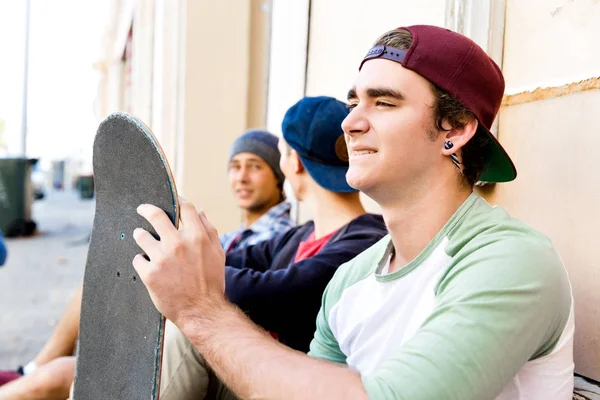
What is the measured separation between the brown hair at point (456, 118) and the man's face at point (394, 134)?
20 millimetres

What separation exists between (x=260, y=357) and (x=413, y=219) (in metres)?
0.54

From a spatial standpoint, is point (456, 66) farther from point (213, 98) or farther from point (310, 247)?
point (213, 98)

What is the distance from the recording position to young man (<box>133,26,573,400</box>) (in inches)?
49.6

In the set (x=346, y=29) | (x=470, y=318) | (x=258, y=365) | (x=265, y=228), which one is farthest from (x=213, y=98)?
(x=470, y=318)

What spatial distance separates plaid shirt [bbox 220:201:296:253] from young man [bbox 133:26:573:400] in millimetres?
1730

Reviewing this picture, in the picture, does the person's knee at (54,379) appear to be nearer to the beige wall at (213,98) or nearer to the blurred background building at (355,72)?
the blurred background building at (355,72)

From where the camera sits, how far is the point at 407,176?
1.64 metres

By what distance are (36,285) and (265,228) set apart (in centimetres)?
478

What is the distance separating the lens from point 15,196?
38.4 feet

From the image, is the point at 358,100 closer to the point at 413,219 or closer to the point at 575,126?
the point at 413,219

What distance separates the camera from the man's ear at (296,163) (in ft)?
9.73

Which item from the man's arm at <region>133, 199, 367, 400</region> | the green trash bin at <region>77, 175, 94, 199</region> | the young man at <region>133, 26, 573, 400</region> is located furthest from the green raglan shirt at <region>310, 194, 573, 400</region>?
the green trash bin at <region>77, 175, 94, 199</region>

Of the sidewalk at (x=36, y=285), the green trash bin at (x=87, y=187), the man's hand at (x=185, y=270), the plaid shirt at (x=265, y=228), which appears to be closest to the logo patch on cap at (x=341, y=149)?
the plaid shirt at (x=265, y=228)

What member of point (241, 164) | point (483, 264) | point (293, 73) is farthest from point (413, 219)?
point (293, 73)
